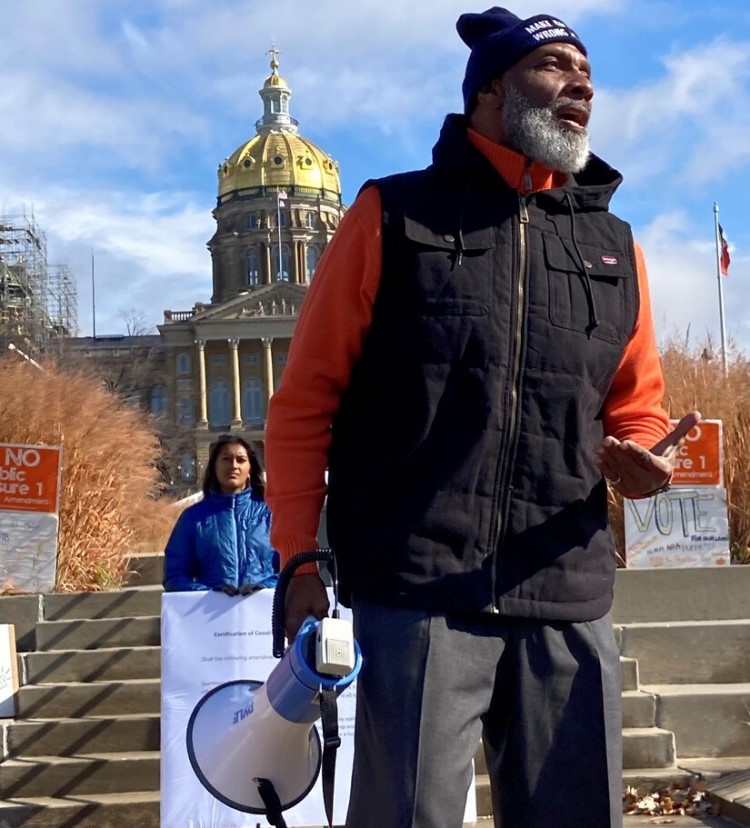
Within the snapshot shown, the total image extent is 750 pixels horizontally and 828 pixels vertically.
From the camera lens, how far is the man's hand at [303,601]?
2510 millimetres

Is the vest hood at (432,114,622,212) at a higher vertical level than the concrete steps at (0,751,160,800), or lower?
higher

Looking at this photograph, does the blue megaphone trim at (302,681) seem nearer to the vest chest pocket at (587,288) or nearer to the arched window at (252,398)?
the vest chest pocket at (587,288)

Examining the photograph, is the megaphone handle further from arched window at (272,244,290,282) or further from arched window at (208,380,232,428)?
arched window at (272,244,290,282)

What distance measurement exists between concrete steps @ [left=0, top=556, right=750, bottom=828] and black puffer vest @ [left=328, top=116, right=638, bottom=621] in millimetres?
3882

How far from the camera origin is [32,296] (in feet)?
202

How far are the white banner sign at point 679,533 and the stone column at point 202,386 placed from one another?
8627 cm

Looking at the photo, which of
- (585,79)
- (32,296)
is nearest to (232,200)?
(32,296)

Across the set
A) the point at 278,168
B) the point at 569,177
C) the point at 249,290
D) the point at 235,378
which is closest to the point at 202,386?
the point at 235,378

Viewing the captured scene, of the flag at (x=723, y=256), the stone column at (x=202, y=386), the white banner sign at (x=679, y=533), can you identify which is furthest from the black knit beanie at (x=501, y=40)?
the stone column at (x=202, y=386)

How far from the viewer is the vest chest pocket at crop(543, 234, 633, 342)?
2.58 meters

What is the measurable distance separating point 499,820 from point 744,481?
21.8 feet

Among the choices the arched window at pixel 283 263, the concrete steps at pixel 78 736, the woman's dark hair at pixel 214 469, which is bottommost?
the concrete steps at pixel 78 736

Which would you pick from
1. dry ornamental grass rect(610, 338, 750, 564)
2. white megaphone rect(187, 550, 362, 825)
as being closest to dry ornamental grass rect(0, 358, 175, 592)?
dry ornamental grass rect(610, 338, 750, 564)

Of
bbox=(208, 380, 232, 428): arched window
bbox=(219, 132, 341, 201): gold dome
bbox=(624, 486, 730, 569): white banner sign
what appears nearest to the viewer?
bbox=(624, 486, 730, 569): white banner sign
